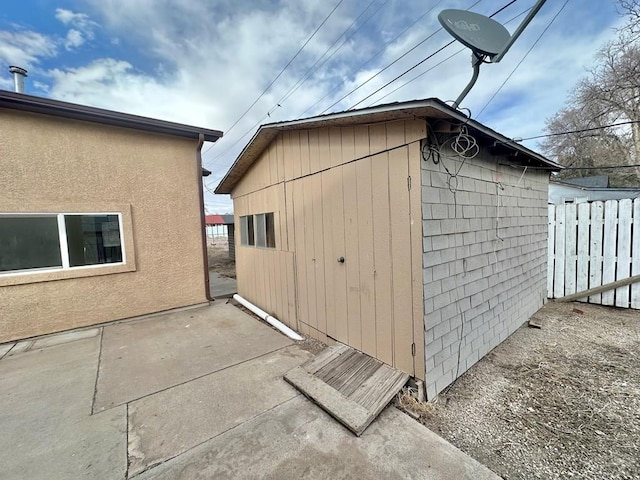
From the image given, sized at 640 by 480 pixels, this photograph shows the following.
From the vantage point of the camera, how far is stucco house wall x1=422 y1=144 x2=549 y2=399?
2484 millimetres

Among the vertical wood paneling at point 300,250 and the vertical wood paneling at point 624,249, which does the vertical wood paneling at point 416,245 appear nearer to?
the vertical wood paneling at point 300,250

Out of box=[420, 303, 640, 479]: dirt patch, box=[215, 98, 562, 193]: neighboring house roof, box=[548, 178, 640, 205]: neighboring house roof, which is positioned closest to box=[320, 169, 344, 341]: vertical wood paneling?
box=[215, 98, 562, 193]: neighboring house roof

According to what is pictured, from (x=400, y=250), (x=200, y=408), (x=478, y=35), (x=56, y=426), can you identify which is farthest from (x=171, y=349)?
(x=478, y=35)

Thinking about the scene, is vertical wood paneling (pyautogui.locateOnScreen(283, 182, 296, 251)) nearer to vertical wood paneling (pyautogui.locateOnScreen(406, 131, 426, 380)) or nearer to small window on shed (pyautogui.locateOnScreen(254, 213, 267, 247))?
small window on shed (pyautogui.locateOnScreen(254, 213, 267, 247))

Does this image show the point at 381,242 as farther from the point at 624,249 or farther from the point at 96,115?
the point at 96,115

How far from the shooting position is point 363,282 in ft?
9.82

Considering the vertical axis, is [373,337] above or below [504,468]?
above

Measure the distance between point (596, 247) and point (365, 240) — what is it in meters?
4.93

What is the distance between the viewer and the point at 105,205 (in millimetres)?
4723

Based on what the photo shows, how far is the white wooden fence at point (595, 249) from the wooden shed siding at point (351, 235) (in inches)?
182

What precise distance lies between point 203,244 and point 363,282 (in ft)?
13.7

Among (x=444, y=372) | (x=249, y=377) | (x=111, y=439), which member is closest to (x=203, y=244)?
(x=249, y=377)

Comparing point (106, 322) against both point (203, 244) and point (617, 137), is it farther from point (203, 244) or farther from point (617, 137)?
point (617, 137)

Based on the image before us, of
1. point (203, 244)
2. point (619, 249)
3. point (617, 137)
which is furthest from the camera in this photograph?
point (617, 137)
